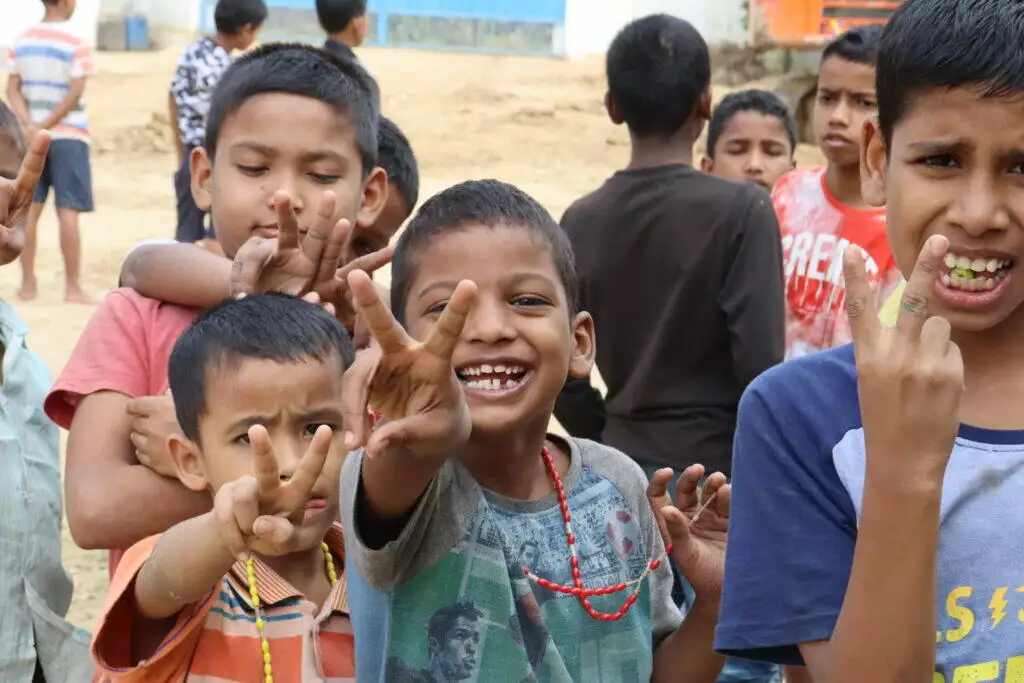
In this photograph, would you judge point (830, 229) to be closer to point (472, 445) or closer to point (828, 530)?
point (472, 445)

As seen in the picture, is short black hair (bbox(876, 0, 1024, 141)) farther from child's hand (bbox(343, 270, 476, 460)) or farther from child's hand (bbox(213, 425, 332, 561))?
child's hand (bbox(213, 425, 332, 561))

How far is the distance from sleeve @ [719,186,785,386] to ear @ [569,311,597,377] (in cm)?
128

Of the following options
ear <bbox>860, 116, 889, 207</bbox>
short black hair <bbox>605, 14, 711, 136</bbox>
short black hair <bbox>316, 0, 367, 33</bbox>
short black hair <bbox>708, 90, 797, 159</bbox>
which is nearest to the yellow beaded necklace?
ear <bbox>860, 116, 889, 207</bbox>

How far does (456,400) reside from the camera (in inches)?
65.7

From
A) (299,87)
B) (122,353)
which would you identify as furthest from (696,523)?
(299,87)

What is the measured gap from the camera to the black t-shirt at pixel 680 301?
140 inches

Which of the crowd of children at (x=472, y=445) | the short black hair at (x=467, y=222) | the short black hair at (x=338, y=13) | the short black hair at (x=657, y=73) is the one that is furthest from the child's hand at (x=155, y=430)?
the short black hair at (x=338, y=13)

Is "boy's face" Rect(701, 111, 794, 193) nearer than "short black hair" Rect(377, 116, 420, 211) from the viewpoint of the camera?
No

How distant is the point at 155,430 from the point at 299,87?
0.81 meters

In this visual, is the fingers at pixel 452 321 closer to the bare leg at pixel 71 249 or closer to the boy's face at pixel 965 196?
the boy's face at pixel 965 196

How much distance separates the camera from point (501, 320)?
2.01 m

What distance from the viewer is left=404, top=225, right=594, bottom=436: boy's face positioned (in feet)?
6.54

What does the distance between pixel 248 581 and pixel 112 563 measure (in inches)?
20.9

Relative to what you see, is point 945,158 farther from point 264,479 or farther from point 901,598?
point 264,479
